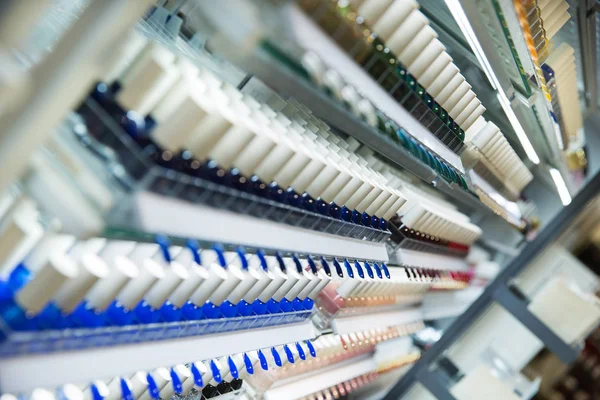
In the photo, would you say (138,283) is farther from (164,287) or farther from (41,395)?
(41,395)

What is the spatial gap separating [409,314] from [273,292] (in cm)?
303

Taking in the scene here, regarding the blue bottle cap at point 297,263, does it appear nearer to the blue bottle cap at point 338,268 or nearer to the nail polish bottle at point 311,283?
the nail polish bottle at point 311,283

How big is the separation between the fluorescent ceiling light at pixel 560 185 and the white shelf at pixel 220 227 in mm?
3082

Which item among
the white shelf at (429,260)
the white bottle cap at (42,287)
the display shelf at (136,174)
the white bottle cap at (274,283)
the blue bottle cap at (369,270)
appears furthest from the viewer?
the white shelf at (429,260)

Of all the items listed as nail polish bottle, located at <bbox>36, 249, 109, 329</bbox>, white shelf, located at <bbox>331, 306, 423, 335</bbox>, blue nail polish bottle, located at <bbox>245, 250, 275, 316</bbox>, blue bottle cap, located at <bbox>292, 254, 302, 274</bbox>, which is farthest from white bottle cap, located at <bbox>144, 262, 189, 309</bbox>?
white shelf, located at <bbox>331, 306, 423, 335</bbox>

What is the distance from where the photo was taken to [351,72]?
6.02 feet

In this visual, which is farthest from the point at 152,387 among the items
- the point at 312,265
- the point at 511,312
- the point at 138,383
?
the point at 511,312

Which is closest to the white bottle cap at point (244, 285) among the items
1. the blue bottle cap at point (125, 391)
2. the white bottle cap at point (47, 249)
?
the blue bottle cap at point (125, 391)

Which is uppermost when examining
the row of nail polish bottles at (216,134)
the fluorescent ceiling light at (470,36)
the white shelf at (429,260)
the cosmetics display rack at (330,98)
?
the fluorescent ceiling light at (470,36)

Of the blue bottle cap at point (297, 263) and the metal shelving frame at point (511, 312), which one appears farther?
the metal shelving frame at point (511, 312)

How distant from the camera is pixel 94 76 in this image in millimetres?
1341

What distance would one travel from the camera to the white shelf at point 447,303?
20.6 ft

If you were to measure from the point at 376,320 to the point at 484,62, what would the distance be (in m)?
2.02

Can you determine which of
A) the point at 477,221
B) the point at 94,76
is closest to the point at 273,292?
the point at 94,76
